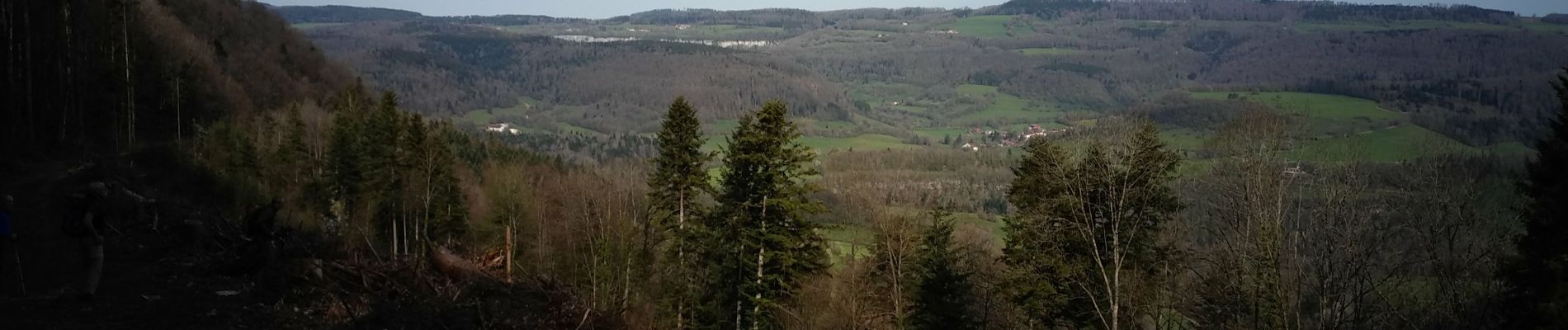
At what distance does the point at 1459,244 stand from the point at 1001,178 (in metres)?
72.3

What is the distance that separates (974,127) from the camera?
173 metres

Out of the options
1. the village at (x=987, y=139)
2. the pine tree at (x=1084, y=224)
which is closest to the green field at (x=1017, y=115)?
the village at (x=987, y=139)

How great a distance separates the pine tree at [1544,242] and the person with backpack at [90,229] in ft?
65.6

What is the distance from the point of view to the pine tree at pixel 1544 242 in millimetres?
12961

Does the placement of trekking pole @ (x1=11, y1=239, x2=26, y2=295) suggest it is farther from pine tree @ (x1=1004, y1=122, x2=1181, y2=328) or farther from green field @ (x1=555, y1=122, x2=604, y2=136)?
green field @ (x1=555, y1=122, x2=604, y2=136)

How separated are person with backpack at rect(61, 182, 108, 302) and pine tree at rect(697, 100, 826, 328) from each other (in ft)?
39.0

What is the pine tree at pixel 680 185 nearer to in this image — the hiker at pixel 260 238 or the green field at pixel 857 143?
the hiker at pixel 260 238

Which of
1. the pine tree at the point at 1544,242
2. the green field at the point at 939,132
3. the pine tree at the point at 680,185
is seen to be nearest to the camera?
the pine tree at the point at 1544,242

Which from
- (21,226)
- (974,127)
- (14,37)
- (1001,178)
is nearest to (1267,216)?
(21,226)

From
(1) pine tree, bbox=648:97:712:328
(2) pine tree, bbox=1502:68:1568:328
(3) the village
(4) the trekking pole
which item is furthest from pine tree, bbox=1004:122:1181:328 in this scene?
(3) the village

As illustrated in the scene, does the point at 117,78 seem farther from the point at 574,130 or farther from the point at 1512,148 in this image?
the point at 574,130

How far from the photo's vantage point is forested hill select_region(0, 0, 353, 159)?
33312 mm

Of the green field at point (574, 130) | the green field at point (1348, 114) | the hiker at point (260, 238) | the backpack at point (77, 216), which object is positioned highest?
the backpack at point (77, 216)

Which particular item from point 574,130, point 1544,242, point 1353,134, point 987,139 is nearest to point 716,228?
point 1353,134
